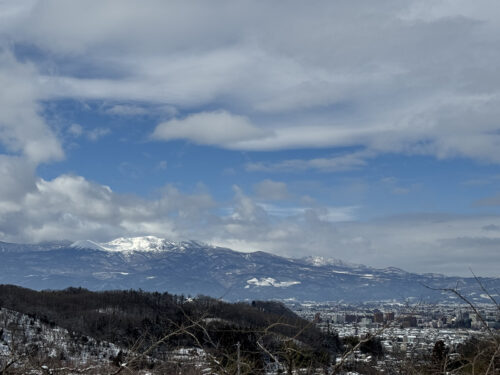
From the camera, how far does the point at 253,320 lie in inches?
6565

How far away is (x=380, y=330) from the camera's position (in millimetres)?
6582

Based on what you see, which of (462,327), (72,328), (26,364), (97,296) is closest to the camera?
(26,364)

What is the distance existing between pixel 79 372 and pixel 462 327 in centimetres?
1022

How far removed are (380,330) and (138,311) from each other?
17277 cm

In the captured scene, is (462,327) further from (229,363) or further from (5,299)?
(5,299)

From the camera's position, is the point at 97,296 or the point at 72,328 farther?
the point at 97,296

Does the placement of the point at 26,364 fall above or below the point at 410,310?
below

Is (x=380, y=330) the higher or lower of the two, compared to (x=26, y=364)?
higher

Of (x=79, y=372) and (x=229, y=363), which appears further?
(x=229, y=363)

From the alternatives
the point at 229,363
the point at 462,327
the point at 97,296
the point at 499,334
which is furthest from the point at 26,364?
the point at 97,296

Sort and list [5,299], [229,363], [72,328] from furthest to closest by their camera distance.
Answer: [5,299]
[72,328]
[229,363]

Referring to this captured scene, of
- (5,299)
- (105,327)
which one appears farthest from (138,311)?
(5,299)

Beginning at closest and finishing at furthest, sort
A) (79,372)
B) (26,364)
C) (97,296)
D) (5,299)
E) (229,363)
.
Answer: (79,372) → (26,364) → (229,363) → (5,299) → (97,296)

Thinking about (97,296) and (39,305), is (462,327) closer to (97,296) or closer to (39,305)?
(39,305)
